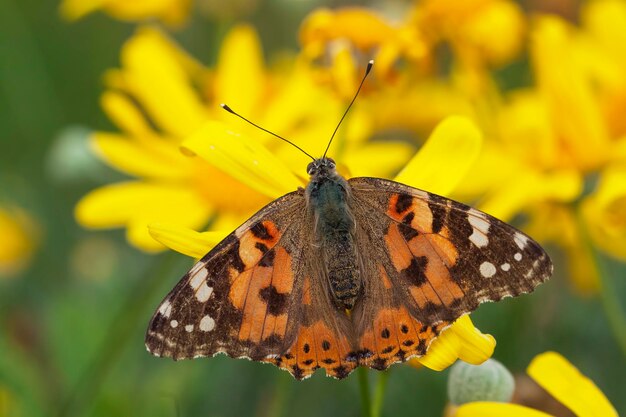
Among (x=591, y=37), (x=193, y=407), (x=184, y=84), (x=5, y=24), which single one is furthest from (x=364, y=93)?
(x=5, y=24)

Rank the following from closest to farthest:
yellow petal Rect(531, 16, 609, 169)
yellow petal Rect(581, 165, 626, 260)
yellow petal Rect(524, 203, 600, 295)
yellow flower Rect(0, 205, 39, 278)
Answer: yellow petal Rect(581, 165, 626, 260) → yellow petal Rect(531, 16, 609, 169) → yellow petal Rect(524, 203, 600, 295) → yellow flower Rect(0, 205, 39, 278)

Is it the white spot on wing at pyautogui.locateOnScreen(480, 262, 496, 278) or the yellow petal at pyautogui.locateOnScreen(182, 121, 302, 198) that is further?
the yellow petal at pyautogui.locateOnScreen(182, 121, 302, 198)

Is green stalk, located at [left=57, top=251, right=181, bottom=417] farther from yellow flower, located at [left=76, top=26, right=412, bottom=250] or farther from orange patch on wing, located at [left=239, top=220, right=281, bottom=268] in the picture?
orange patch on wing, located at [left=239, top=220, right=281, bottom=268]

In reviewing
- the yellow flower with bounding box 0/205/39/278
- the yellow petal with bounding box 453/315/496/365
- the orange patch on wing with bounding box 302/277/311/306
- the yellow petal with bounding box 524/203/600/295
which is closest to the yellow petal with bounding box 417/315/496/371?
the yellow petal with bounding box 453/315/496/365

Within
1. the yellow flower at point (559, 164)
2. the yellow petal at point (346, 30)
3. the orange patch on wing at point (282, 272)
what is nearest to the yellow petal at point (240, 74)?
the yellow petal at point (346, 30)

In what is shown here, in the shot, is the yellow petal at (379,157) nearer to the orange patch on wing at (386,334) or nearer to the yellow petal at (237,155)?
the yellow petal at (237,155)

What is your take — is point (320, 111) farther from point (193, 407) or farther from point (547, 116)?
point (193, 407)

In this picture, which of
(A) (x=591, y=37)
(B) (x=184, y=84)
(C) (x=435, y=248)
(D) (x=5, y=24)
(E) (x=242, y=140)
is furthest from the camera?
(D) (x=5, y=24)

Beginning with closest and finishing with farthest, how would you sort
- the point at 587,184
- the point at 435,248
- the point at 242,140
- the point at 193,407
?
the point at 435,248, the point at 242,140, the point at 587,184, the point at 193,407

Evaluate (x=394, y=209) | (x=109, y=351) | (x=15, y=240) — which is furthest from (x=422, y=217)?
(x=15, y=240)
